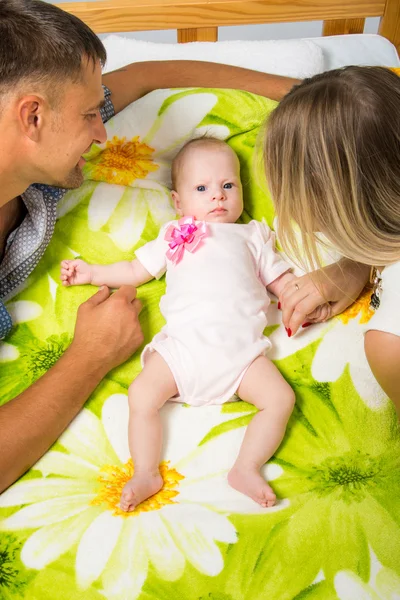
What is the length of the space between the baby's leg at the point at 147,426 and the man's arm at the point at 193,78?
2.51 ft

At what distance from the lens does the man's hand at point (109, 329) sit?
1.30 metres

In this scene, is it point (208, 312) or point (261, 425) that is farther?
point (208, 312)

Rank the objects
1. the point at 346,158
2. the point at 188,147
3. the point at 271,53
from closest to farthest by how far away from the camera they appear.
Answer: the point at 346,158, the point at 188,147, the point at 271,53

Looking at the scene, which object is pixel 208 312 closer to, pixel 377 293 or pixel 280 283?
pixel 280 283

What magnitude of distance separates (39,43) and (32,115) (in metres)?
0.13

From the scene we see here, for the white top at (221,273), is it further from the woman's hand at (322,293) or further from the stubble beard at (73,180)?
the stubble beard at (73,180)

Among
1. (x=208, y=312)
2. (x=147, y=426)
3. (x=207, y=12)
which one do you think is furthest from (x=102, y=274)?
(x=207, y=12)

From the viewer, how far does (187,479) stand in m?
1.15

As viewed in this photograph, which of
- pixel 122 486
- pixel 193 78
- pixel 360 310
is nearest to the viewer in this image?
pixel 122 486

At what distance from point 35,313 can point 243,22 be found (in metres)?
1.15

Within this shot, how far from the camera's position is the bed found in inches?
39.2

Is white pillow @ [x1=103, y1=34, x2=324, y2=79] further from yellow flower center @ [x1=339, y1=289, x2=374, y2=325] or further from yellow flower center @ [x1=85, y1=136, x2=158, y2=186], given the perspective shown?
yellow flower center @ [x1=339, y1=289, x2=374, y2=325]

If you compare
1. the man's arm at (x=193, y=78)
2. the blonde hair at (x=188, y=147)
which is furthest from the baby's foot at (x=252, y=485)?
the man's arm at (x=193, y=78)

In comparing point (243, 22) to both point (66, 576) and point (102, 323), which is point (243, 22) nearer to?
point (102, 323)
